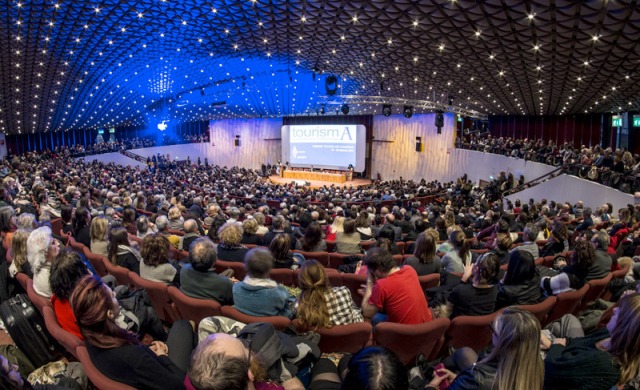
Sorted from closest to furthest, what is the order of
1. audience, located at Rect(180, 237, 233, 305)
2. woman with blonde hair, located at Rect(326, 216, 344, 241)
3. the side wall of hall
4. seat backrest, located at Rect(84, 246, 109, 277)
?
audience, located at Rect(180, 237, 233, 305)
seat backrest, located at Rect(84, 246, 109, 277)
woman with blonde hair, located at Rect(326, 216, 344, 241)
the side wall of hall

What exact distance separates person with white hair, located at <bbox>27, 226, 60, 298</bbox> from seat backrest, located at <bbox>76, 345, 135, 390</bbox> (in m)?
1.46

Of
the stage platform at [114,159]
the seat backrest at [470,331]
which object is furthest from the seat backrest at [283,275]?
the stage platform at [114,159]

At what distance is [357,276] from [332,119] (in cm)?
3326

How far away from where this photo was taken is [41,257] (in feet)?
12.6

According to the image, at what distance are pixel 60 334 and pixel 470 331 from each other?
10.4ft

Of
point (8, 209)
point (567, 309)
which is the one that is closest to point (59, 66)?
point (8, 209)

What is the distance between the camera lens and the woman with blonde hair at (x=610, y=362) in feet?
7.21

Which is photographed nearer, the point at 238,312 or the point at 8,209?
the point at 238,312

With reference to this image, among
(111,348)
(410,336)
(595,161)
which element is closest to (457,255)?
(410,336)

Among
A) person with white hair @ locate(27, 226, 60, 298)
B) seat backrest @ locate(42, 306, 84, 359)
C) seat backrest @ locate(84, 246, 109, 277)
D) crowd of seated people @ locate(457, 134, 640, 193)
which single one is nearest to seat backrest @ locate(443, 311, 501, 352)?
seat backrest @ locate(42, 306, 84, 359)

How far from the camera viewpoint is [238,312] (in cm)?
331

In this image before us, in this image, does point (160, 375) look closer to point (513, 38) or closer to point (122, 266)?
point (122, 266)

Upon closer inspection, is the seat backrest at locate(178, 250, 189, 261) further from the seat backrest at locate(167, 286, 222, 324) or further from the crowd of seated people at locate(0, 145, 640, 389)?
the seat backrest at locate(167, 286, 222, 324)

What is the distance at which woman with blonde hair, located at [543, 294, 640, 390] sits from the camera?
2197 mm
